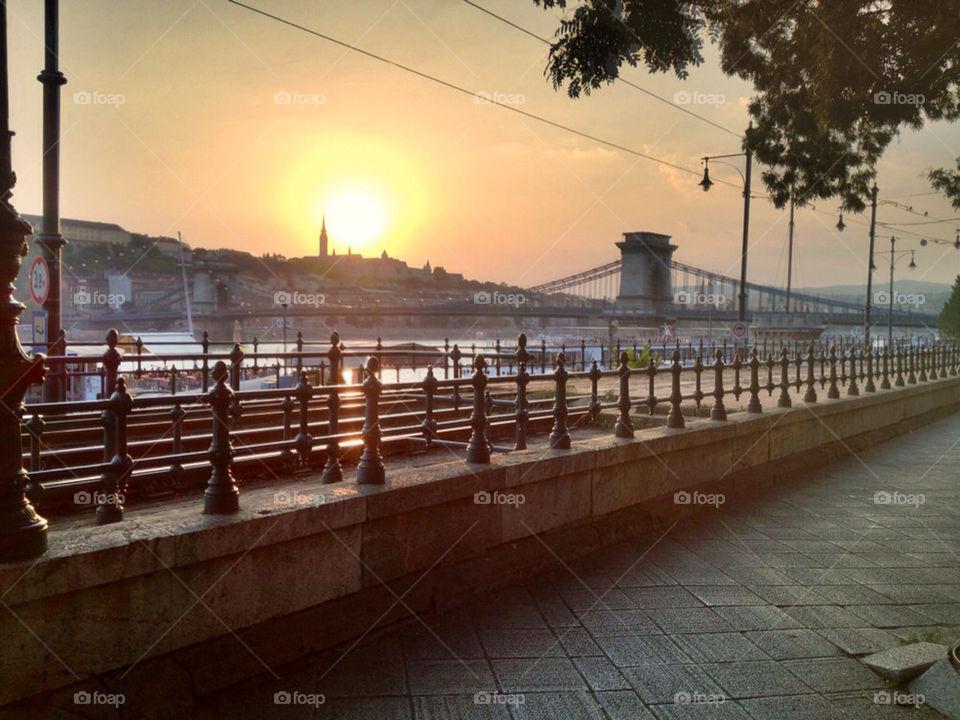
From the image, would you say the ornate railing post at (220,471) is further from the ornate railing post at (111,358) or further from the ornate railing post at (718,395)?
the ornate railing post at (718,395)

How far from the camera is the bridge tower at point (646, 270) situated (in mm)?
64000

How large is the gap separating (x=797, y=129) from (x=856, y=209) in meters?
1.66

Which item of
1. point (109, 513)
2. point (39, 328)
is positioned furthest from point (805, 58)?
point (39, 328)

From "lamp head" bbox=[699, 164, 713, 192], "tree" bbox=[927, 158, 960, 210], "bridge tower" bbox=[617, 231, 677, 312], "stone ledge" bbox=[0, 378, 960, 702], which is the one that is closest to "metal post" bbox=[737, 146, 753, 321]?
"lamp head" bbox=[699, 164, 713, 192]

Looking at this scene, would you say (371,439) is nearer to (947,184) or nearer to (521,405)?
(521,405)

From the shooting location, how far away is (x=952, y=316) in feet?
167

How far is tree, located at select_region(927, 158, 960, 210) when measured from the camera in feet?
33.3

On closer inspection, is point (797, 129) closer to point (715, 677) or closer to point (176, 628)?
point (715, 677)

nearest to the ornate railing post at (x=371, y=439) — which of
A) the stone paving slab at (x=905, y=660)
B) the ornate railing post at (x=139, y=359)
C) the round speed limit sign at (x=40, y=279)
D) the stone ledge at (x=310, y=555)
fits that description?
the stone ledge at (x=310, y=555)

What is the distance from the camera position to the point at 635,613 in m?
4.90

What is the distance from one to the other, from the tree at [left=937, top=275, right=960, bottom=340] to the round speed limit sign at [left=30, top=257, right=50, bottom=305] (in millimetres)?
53481

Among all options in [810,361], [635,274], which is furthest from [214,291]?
[810,361]

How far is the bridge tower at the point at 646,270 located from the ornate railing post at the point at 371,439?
6027cm

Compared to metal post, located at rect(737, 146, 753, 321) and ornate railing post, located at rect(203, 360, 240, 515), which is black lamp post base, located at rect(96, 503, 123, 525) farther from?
metal post, located at rect(737, 146, 753, 321)
